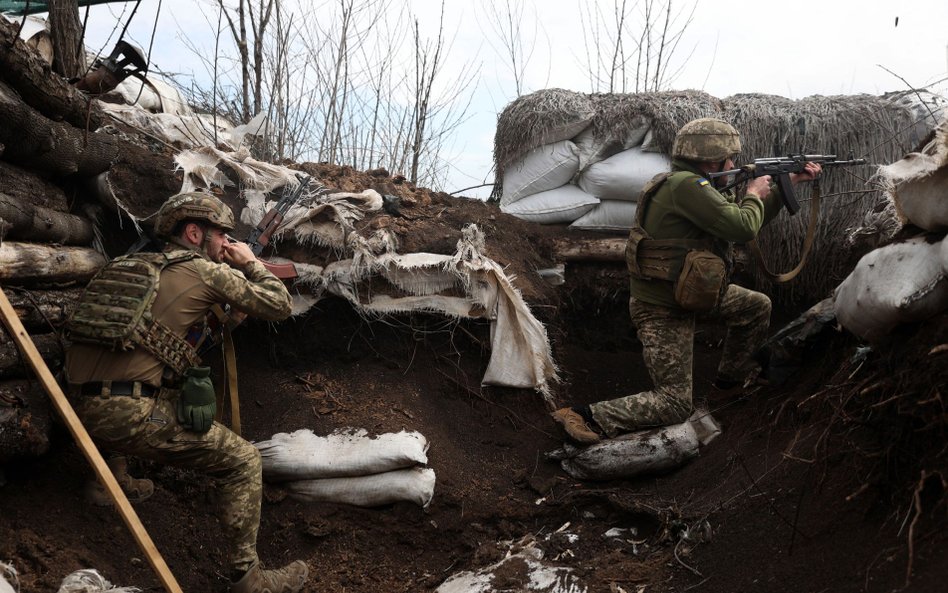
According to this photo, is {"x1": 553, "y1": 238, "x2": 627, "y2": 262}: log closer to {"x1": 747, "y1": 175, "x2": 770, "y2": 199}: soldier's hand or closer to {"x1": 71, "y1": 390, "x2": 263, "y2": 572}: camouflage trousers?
{"x1": 747, "y1": 175, "x2": 770, "y2": 199}: soldier's hand

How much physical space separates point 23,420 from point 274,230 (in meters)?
1.70

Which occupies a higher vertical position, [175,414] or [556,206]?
[556,206]

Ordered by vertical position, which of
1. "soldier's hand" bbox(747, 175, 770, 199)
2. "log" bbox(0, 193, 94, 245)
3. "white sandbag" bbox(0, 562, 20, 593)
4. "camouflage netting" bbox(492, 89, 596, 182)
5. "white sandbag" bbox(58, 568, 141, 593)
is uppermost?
"camouflage netting" bbox(492, 89, 596, 182)

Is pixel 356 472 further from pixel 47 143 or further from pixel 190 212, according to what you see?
pixel 47 143

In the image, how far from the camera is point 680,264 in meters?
3.92

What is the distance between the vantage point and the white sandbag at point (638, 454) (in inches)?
151

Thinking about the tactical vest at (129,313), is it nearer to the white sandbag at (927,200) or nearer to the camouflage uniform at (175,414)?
the camouflage uniform at (175,414)

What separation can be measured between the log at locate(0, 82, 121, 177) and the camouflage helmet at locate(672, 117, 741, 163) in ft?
10.2

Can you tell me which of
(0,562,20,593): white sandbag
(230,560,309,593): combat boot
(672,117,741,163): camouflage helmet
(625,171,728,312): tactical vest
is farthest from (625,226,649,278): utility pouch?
(0,562,20,593): white sandbag

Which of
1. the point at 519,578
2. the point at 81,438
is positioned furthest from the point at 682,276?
the point at 81,438

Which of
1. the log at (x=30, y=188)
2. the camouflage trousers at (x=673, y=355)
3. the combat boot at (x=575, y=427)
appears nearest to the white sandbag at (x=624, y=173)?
the camouflage trousers at (x=673, y=355)

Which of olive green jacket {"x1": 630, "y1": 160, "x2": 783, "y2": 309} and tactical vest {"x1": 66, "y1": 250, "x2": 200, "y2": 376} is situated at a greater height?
olive green jacket {"x1": 630, "y1": 160, "x2": 783, "y2": 309}

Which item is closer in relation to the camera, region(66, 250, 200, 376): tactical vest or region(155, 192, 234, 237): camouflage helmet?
region(66, 250, 200, 376): tactical vest

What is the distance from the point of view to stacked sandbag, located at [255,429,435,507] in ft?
12.2
